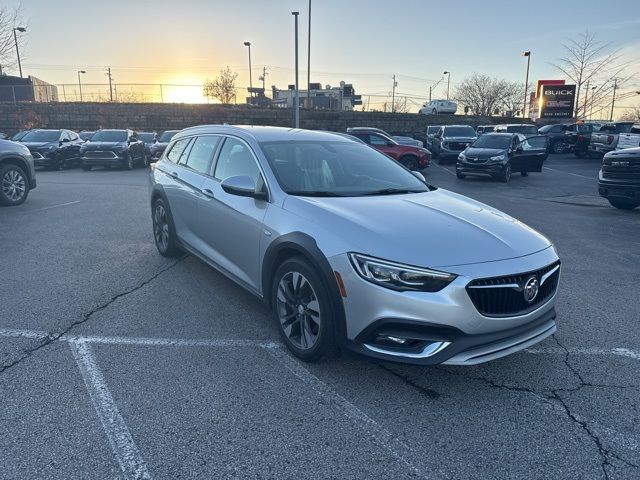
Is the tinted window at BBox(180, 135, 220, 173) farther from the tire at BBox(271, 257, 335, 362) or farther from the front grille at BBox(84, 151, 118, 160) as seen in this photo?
the front grille at BBox(84, 151, 118, 160)

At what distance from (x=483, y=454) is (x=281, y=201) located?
2216mm

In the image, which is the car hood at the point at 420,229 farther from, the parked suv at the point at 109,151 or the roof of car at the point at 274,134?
the parked suv at the point at 109,151

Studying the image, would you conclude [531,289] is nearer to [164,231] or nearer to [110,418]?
[110,418]

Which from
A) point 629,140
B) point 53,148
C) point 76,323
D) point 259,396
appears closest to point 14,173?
point 76,323

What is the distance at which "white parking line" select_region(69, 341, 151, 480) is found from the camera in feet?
8.20

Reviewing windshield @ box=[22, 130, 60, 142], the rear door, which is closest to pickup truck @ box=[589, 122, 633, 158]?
the rear door

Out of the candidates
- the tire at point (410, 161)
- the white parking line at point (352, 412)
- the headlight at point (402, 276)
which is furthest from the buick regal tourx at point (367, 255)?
the tire at point (410, 161)

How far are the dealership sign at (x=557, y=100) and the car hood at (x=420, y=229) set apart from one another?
42002mm

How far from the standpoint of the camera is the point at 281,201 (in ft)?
12.4

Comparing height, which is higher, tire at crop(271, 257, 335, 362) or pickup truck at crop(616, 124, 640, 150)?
pickup truck at crop(616, 124, 640, 150)

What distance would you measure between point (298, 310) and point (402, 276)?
96 cm

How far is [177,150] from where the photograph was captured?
6031mm

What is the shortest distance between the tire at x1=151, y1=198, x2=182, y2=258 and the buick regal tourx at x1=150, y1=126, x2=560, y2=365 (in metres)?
1.15

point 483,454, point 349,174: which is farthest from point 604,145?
point 483,454
